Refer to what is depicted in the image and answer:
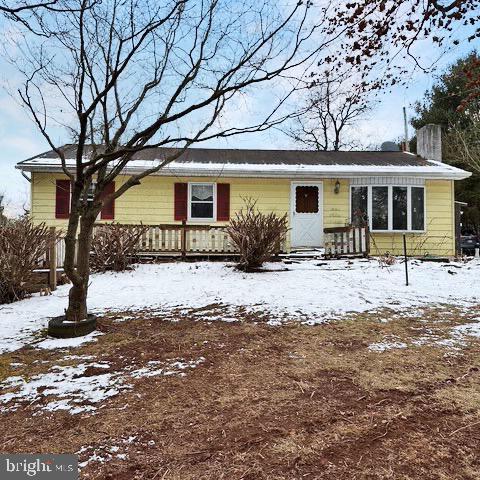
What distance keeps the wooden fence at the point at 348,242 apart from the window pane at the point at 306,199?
5.78 ft

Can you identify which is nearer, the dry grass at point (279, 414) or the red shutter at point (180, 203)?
the dry grass at point (279, 414)

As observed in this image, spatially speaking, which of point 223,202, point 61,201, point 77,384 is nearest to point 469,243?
point 223,202

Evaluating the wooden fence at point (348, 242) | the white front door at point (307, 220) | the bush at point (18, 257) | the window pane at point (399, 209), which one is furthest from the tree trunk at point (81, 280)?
the window pane at point (399, 209)

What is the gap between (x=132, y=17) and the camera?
4770 mm

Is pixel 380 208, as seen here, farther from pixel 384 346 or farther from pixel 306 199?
pixel 384 346

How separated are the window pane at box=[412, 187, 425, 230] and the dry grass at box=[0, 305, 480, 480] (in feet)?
30.2

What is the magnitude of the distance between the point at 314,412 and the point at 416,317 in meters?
3.30

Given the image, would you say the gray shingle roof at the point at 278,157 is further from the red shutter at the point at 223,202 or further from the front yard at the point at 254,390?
the front yard at the point at 254,390

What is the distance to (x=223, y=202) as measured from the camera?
12.4 meters

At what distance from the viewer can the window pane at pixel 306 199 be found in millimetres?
12750

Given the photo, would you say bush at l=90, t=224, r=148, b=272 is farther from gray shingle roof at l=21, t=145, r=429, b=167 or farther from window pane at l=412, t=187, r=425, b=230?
window pane at l=412, t=187, r=425, b=230

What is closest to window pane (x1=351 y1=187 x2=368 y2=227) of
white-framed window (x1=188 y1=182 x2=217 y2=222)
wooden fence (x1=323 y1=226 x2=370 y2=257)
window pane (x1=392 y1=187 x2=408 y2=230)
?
window pane (x1=392 y1=187 x2=408 y2=230)

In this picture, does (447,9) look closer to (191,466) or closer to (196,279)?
(191,466)

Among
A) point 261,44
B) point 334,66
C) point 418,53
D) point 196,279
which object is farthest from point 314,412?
point 196,279
